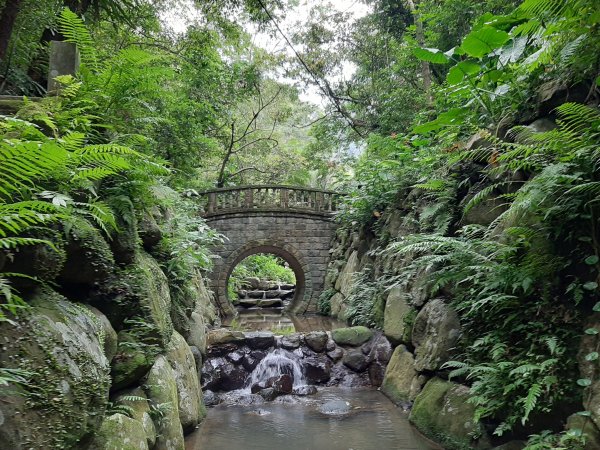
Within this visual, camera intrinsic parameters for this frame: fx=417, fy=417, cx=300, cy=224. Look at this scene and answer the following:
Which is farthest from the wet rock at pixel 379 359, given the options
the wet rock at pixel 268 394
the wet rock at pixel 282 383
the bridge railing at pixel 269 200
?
the bridge railing at pixel 269 200

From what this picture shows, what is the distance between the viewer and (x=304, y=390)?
6.16m

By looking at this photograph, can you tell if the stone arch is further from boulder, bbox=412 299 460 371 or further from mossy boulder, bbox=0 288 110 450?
mossy boulder, bbox=0 288 110 450

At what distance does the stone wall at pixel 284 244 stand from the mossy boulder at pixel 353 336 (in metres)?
5.85

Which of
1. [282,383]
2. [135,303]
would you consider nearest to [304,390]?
[282,383]

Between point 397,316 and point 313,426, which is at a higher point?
point 397,316

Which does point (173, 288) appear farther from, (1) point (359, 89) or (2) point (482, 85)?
(1) point (359, 89)

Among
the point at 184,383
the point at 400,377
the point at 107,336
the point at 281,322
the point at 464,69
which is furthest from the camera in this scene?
the point at 281,322

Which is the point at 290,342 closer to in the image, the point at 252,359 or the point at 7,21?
the point at 252,359

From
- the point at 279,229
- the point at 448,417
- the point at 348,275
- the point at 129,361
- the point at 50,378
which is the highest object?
the point at 279,229

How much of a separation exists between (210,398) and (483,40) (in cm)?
575

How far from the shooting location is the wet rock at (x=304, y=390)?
607 cm

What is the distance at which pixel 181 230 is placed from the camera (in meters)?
5.71

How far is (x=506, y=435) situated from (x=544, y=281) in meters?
1.27

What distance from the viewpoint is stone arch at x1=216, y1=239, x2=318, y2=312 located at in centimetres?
1279
